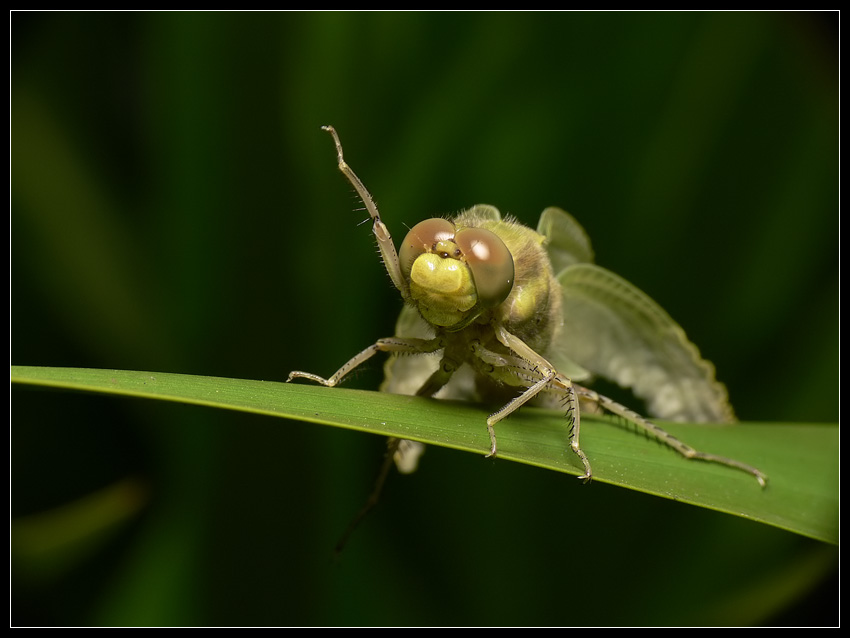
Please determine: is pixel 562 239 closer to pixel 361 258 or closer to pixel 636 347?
pixel 636 347

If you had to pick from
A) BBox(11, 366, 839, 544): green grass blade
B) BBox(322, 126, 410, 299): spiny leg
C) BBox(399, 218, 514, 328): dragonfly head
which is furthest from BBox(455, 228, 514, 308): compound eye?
BBox(11, 366, 839, 544): green grass blade

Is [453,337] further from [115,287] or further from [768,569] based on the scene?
[768,569]

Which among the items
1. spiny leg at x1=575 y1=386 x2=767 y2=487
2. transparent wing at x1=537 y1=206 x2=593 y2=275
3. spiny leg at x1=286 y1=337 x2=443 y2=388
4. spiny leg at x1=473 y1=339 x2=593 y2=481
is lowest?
spiny leg at x1=575 y1=386 x2=767 y2=487

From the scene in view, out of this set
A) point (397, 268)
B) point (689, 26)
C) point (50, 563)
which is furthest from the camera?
point (689, 26)

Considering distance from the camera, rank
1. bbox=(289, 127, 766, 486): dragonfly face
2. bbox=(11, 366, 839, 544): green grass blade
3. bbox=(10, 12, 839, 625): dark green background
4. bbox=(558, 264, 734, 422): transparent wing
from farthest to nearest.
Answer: bbox=(558, 264, 734, 422): transparent wing
bbox=(10, 12, 839, 625): dark green background
bbox=(289, 127, 766, 486): dragonfly face
bbox=(11, 366, 839, 544): green grass blade

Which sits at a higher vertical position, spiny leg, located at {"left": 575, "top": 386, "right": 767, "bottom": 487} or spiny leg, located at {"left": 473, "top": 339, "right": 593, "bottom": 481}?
spiny leg, located at {"left": 473, "top": 339, "right": 593, "bottom": 481}

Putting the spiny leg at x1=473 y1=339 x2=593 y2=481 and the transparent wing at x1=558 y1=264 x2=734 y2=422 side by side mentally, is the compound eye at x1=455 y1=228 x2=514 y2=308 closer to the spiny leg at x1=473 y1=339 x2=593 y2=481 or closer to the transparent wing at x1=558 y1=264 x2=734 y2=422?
the spiny leg at x1=473 y1=339 x2=593 y2=481

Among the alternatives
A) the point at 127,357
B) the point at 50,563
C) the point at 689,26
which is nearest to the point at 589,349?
the point at 689,26

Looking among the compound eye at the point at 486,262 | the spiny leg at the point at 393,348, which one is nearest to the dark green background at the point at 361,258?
the spiny leg at the point at 393,348

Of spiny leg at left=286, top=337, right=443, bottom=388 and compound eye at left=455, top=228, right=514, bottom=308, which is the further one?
spiny leg at left=286, top=337, right=443, bottom=388
